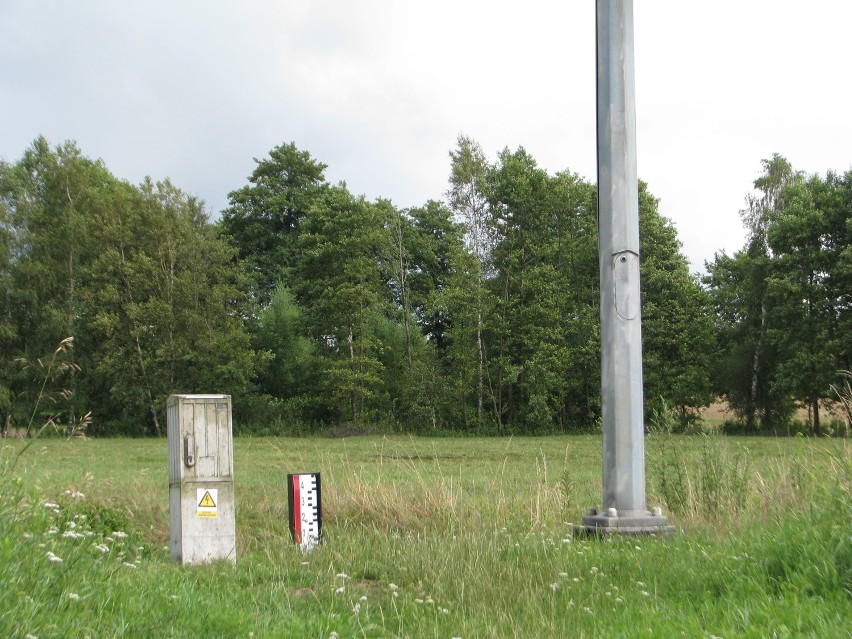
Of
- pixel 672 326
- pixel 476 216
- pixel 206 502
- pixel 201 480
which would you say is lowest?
pixel 206 502

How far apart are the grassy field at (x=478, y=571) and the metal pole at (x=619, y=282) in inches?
22.8

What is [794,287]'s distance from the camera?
4281cm

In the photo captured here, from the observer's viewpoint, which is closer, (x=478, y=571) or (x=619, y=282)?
(x=478, y=571)

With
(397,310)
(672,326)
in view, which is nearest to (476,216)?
(397,310)

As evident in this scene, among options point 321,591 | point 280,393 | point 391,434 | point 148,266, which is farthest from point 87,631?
point 280,393

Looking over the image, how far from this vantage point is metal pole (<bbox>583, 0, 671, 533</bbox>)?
8125 mm

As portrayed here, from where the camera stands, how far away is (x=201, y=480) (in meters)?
8.19

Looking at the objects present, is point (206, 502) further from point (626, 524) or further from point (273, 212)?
point (273, 212)

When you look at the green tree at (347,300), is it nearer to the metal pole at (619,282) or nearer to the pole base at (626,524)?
the metal pole at (619,282)

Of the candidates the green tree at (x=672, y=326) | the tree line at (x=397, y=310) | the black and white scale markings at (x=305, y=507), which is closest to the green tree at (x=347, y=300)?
the tree line at (x=397, y=310)

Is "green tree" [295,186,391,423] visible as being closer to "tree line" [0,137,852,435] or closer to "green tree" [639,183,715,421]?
"tree line" [0,137,852,435]

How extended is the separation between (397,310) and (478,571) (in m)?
47.7

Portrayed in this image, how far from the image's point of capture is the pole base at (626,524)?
7.73m

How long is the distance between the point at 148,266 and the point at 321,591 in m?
42.6
